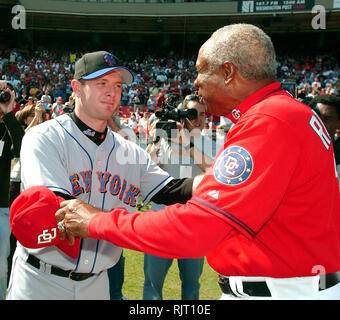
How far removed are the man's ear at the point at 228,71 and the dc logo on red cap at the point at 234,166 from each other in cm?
39

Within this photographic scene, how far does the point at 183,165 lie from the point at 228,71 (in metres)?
2.25

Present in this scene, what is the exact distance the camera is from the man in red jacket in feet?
4.85

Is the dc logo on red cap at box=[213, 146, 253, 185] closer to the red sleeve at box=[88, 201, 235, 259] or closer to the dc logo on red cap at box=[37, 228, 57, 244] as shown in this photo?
the red sleeve at box=[88, 201, 235, 259]

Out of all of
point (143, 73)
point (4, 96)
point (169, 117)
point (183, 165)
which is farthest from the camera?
point (143, 73)

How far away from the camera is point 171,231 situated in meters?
1.52

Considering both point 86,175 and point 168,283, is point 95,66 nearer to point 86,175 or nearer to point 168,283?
point 86,175

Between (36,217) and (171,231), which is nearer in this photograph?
(171,231)

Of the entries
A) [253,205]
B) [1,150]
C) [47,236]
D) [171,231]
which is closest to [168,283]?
[1,150]

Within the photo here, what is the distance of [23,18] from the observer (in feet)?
98.7

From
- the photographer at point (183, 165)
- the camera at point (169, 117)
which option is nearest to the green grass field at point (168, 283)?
the photographer at point (183, 165)

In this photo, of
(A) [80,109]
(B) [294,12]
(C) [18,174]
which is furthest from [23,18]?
(A) [80,109]

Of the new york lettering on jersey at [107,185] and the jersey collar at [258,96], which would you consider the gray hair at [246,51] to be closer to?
the jersey collar at [258,96]

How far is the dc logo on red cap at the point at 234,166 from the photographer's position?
1.47 metres

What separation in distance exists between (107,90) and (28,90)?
22.3 metres
